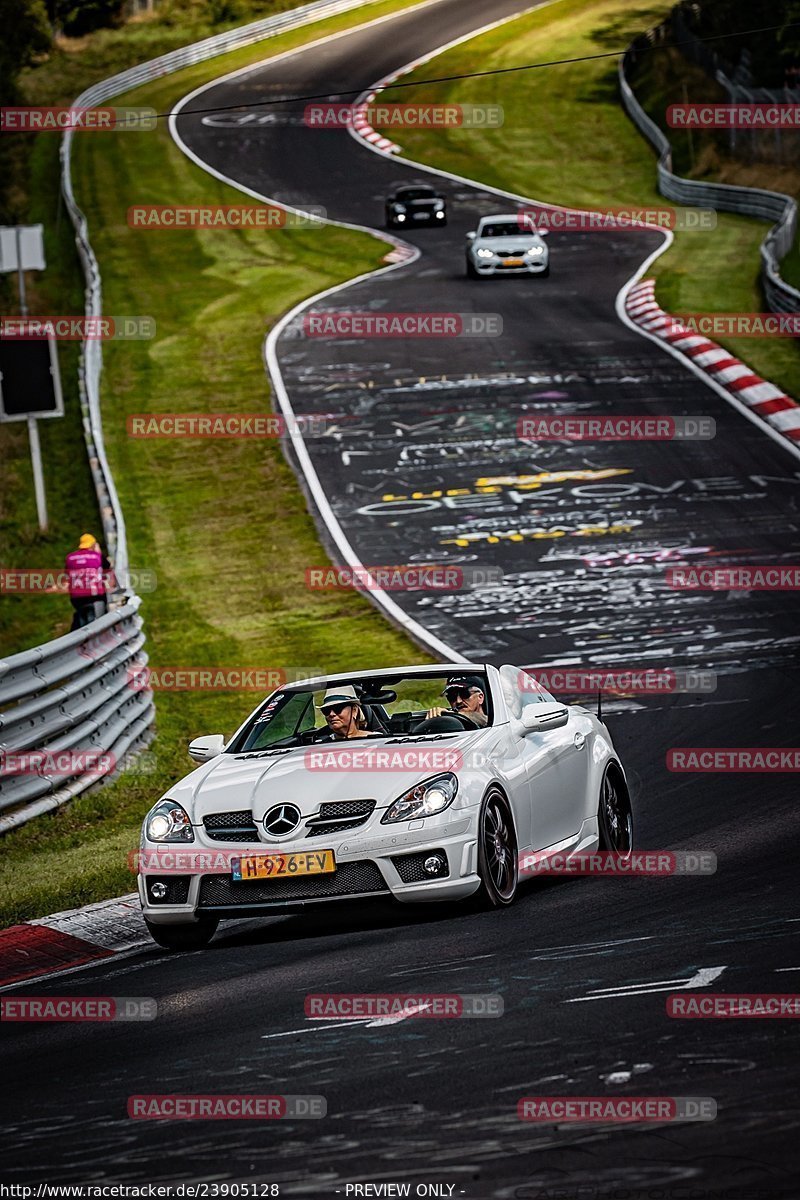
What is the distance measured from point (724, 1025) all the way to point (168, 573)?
18449 mm

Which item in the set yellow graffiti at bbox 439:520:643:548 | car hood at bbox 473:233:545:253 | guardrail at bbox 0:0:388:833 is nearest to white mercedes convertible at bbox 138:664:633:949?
guardrail at bbox 0:0:388:833

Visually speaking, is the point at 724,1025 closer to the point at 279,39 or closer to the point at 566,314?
the point at 566,314

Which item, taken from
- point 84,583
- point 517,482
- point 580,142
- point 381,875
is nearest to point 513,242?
point 517,482

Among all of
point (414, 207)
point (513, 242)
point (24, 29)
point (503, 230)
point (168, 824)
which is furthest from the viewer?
point (24, 29)

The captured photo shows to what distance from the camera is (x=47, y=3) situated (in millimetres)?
82188

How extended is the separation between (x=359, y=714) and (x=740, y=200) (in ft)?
127

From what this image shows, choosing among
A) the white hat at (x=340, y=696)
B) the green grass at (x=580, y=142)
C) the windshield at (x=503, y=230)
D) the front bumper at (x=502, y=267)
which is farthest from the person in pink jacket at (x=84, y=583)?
the windshield at (x=503, y=230)

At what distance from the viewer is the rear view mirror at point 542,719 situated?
10.1 metres

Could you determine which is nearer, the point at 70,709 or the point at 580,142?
the point at 70,709

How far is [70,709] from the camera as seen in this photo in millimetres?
14312

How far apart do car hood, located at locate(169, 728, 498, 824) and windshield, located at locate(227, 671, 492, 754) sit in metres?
0.33

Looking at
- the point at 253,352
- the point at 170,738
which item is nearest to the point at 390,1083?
the point at 170,738

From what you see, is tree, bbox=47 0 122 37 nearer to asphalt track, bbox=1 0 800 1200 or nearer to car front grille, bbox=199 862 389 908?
asphalt track, bbox=1 0 800 1200

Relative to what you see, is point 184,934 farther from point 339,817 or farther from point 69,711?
point 69,711
